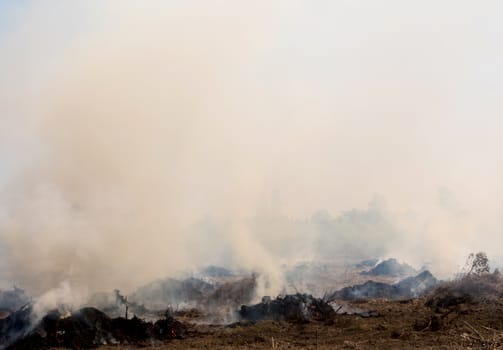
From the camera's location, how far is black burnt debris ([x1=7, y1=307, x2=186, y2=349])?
3028 centimetres

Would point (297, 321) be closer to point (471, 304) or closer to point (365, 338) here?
point (365, 338)

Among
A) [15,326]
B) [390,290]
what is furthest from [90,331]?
[390,290]

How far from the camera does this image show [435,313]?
36156mm

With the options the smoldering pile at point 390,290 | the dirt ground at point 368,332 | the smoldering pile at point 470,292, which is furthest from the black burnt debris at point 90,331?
the smoldering pile at point 390,290

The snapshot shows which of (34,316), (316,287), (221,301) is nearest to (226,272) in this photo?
(316,287)

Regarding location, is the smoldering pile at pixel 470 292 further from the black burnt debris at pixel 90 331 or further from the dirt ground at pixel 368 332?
the black burnt debris at pixel 90 331

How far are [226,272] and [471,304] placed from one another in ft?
166

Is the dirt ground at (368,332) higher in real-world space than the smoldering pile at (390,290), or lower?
lower

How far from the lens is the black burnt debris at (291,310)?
1506 inches

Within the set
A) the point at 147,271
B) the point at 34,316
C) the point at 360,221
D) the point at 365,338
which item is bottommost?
the point at 365,338

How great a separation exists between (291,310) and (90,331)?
51.2 ft

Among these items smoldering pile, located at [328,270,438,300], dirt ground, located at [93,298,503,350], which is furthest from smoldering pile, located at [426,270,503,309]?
smoldering pile, located at [328,270,438,300]

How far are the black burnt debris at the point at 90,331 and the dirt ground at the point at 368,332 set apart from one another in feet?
4.17

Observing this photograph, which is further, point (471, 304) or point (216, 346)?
point (471, 304)
